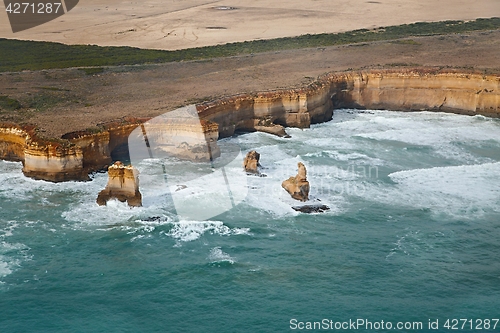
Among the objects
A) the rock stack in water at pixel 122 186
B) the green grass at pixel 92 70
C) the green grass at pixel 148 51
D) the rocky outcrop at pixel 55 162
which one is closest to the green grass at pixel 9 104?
the rocky outcrop at pixel 55 162

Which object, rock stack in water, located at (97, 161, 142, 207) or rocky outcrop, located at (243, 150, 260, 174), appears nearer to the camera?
rock stack in water, located at (97, 161, 142, 207)

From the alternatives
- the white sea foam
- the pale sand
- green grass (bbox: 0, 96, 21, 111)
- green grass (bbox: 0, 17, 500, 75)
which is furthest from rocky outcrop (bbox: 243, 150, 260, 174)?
the pale sand

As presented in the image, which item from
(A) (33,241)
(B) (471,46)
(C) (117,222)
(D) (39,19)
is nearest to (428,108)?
(B) (471,46)

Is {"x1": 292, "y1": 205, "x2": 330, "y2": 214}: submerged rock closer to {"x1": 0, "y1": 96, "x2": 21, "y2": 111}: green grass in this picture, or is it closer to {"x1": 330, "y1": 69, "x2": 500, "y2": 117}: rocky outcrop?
{"x1": 0, "y1": 96, "x2": 21, "y2": 111}: green grass

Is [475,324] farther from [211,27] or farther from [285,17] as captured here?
[285,17]

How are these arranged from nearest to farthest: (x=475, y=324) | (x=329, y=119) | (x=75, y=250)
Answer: (x=475, y=324), (x=75, y=250), (x=329, y=119)

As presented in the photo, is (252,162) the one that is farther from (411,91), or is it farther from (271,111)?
(411,91)

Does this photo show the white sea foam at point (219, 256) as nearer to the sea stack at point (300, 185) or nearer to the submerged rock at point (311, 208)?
the submerged rock at point (311, 208)
